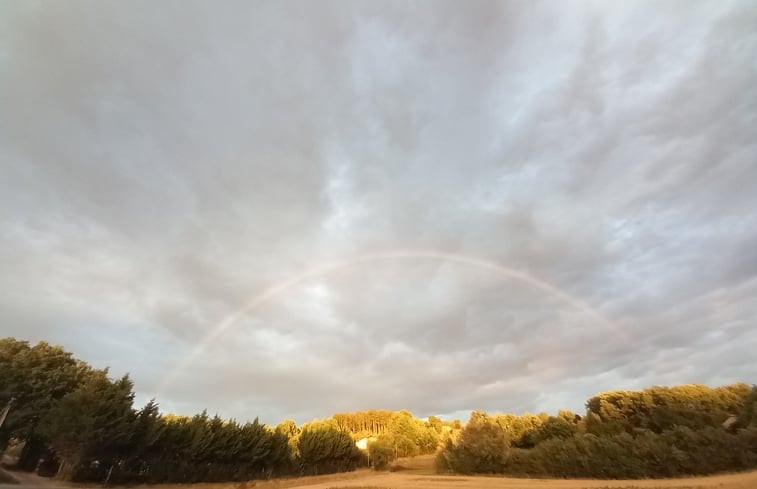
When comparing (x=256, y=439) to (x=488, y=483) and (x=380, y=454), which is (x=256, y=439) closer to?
(x=488, y=483)

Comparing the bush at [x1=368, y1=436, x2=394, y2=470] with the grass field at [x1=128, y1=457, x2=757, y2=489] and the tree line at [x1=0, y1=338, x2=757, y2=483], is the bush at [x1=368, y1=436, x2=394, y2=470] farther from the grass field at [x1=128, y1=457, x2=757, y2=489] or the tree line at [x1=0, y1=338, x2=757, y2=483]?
the tree line at [x1=0, y1=338, x2=757, y2=483]

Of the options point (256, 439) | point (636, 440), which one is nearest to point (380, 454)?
point (256, 439)

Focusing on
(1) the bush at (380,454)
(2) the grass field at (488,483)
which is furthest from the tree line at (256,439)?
(1) the bush at (380,454)

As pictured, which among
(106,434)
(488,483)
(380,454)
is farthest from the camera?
(380,454)

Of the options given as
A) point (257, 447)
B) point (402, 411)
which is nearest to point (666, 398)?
point (257, 447)

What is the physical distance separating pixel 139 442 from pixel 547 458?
42.5m

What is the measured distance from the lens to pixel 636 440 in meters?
37.3

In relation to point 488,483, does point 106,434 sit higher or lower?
higher

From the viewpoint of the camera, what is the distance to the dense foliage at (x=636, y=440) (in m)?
32.8

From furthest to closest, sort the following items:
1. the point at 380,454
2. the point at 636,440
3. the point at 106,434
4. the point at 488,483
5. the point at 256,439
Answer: the point at 380,454 < the point at 256,439 < the point at 636,440 < the point at 488,483 < the point at 106,434

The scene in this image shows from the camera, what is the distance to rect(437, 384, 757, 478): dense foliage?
108 ft

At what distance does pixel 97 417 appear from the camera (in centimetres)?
3103

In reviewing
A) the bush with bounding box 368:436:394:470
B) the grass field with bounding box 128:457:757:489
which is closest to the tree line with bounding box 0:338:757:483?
the grass field with bounding box 128:457:757:489

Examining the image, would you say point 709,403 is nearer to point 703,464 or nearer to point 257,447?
point 703,464
